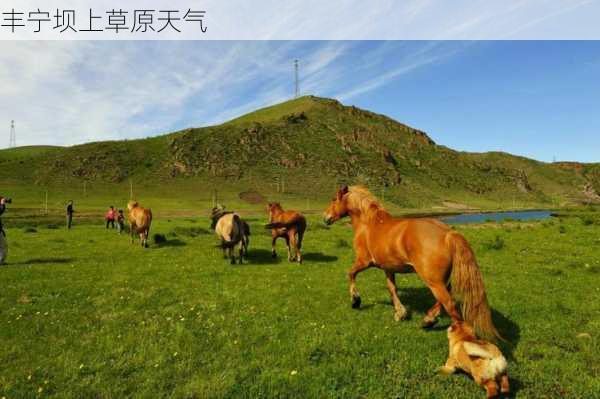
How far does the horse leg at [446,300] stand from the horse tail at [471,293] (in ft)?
0.53

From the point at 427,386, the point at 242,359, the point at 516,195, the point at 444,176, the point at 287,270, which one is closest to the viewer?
the point at 427,386

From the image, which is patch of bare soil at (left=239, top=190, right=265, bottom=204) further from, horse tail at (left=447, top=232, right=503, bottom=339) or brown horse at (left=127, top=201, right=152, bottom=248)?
horse tail at (left=447, top=232, right=503, bottom=339)

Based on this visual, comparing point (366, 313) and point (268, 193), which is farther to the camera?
point (268, 193)

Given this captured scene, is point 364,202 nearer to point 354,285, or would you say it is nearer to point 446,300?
point 354,285

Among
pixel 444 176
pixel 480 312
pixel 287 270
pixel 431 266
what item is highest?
pixel 444 176

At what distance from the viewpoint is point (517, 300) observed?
9984 mm

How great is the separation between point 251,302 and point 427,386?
578 centimetres

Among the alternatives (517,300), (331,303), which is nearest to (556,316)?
(517,300)

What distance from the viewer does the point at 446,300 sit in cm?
680

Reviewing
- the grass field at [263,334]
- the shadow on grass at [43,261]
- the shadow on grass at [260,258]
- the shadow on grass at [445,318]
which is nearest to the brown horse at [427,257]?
the shadow on grass at [445,318]

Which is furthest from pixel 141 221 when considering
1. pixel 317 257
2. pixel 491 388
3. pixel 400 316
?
pixel 491 388

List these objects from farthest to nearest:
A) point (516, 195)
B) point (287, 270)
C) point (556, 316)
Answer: point (516, 195) < point (287, 270) < point (556, 316)

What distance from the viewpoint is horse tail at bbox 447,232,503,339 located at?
21.8 feet

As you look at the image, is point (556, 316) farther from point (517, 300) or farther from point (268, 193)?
point (268, 193)
